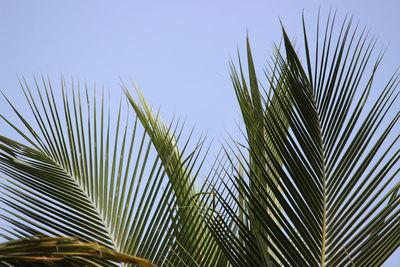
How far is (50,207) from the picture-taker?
2242 millimetres

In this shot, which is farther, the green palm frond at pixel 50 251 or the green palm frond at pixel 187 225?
the green palm frond at pixel 187 225

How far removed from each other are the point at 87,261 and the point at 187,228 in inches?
42.7

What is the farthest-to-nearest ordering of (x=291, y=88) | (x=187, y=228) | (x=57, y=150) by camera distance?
1. (x=57, y=150)
2. (x=187, y=228)
3. (x=291, y=88)

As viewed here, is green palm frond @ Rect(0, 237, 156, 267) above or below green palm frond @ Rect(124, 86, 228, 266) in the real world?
below

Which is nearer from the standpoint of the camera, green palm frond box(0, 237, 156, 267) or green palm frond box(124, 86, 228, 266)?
green palm frond box(0, 237, 156, 267)

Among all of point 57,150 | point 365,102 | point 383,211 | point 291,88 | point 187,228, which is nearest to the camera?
point 383,211

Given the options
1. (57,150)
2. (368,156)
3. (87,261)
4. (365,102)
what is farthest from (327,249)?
(57,150)

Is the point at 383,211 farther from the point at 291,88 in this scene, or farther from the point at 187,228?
the point at 187,228

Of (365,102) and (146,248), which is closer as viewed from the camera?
(365,102)

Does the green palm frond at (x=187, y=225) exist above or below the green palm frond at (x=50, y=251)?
above

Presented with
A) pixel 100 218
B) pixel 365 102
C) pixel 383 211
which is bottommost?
pixel 383 211

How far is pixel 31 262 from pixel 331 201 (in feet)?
3.22

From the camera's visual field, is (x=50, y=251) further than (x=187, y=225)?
No

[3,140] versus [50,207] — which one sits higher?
[3,140]
